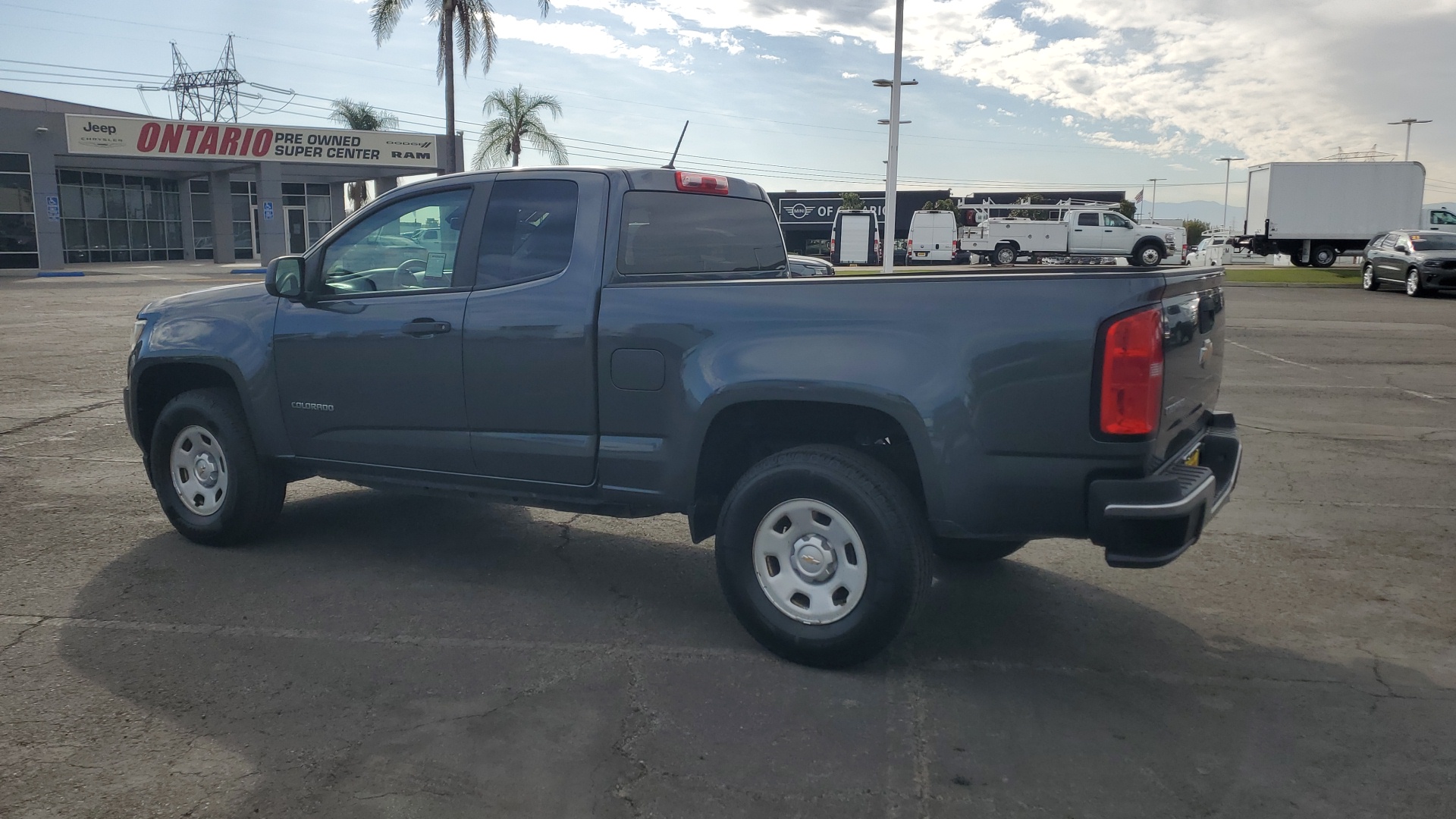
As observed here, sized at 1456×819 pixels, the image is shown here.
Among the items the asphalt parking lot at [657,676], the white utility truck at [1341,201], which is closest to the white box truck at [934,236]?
the white utility truck at [1341,201]

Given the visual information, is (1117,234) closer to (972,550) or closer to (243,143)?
(243,143)

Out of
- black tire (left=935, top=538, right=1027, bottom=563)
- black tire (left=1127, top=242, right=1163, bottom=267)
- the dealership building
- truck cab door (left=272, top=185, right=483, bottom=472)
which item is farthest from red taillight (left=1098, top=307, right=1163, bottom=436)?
the dealership building

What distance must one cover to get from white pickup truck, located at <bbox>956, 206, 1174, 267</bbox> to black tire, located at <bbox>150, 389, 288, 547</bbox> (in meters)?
37.3

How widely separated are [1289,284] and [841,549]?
96.6 ft

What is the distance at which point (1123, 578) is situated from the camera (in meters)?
5.29

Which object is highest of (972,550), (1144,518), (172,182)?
(172,182)

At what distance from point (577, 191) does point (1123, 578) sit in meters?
3.20

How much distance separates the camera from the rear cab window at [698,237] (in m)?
4.76

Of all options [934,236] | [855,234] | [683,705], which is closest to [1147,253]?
[934,236]

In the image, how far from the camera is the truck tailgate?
12.0 ft

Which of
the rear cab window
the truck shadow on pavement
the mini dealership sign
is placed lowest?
the truck shadow on pavement

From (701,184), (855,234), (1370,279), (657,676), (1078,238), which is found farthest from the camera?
(855,234)

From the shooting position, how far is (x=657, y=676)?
4.02 meters

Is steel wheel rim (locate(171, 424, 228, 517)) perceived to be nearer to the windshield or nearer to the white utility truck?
the windshield
